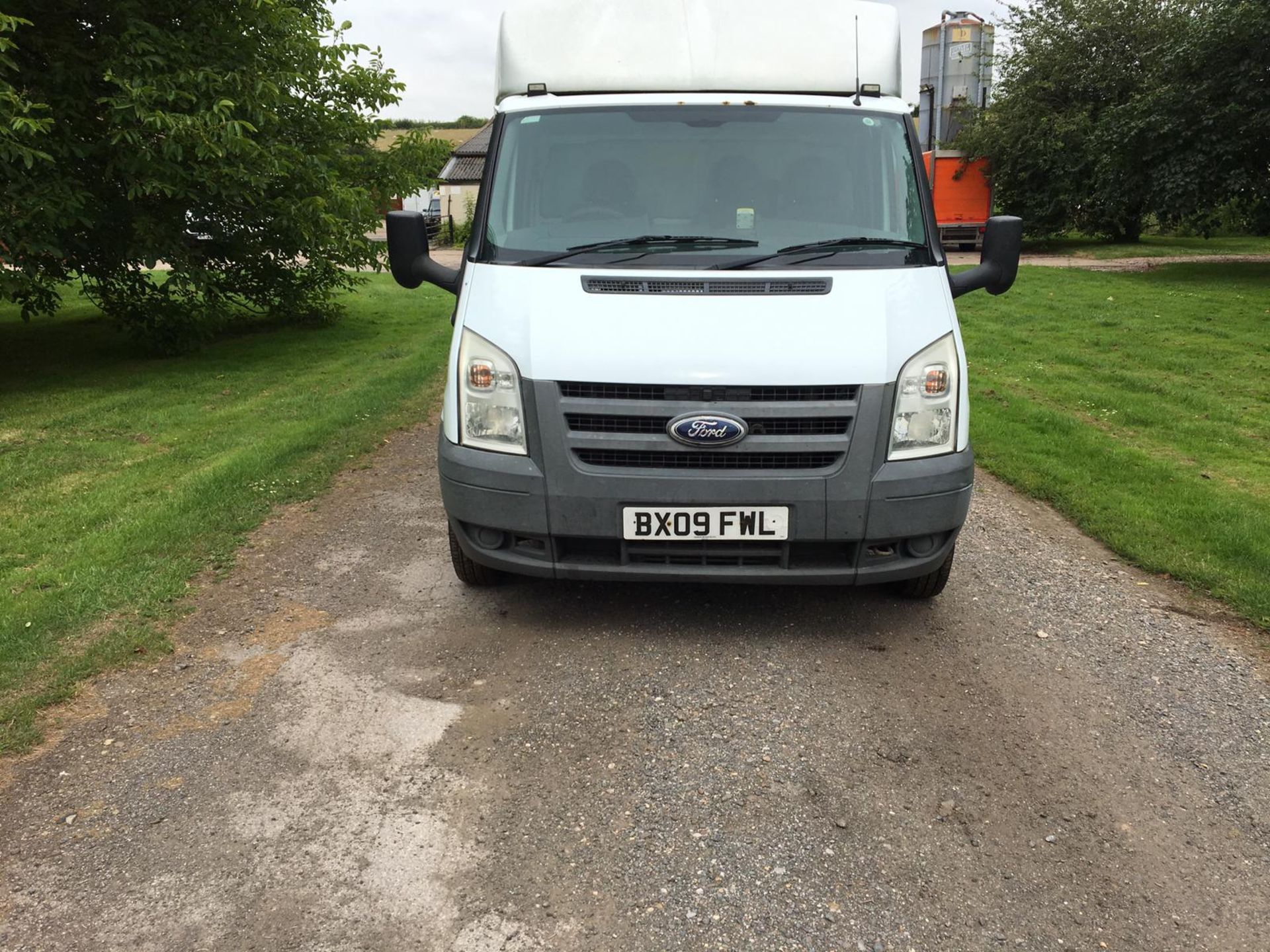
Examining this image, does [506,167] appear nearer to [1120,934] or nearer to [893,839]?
[893,839]

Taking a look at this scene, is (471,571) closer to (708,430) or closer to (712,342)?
(708,430)

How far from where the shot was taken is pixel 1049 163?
98.9ft

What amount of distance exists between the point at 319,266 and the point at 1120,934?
43.2ft

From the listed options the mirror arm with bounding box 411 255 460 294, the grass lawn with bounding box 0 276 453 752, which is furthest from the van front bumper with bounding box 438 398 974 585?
the grass lawn with bounding box 0 276 453 752

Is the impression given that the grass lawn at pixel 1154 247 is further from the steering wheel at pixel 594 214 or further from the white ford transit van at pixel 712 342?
the steering wheel at pixel 594 214

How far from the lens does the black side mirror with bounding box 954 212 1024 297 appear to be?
186 inches

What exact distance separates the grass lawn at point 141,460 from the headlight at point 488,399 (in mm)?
1605

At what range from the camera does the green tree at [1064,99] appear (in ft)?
94.6

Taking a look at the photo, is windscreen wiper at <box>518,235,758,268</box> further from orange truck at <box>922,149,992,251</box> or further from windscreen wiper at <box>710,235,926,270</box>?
orange truck at <box>922,149,992,251</box>

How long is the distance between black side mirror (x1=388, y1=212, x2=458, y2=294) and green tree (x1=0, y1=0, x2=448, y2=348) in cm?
559

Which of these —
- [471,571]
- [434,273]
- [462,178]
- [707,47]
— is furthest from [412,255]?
[462,178]

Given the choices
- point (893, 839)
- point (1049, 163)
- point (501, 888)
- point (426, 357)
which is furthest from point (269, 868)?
point (1049, 163)

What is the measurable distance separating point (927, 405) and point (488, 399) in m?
1.80

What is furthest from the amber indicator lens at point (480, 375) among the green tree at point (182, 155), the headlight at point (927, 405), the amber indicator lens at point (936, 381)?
the green tree at point (182, 155)
